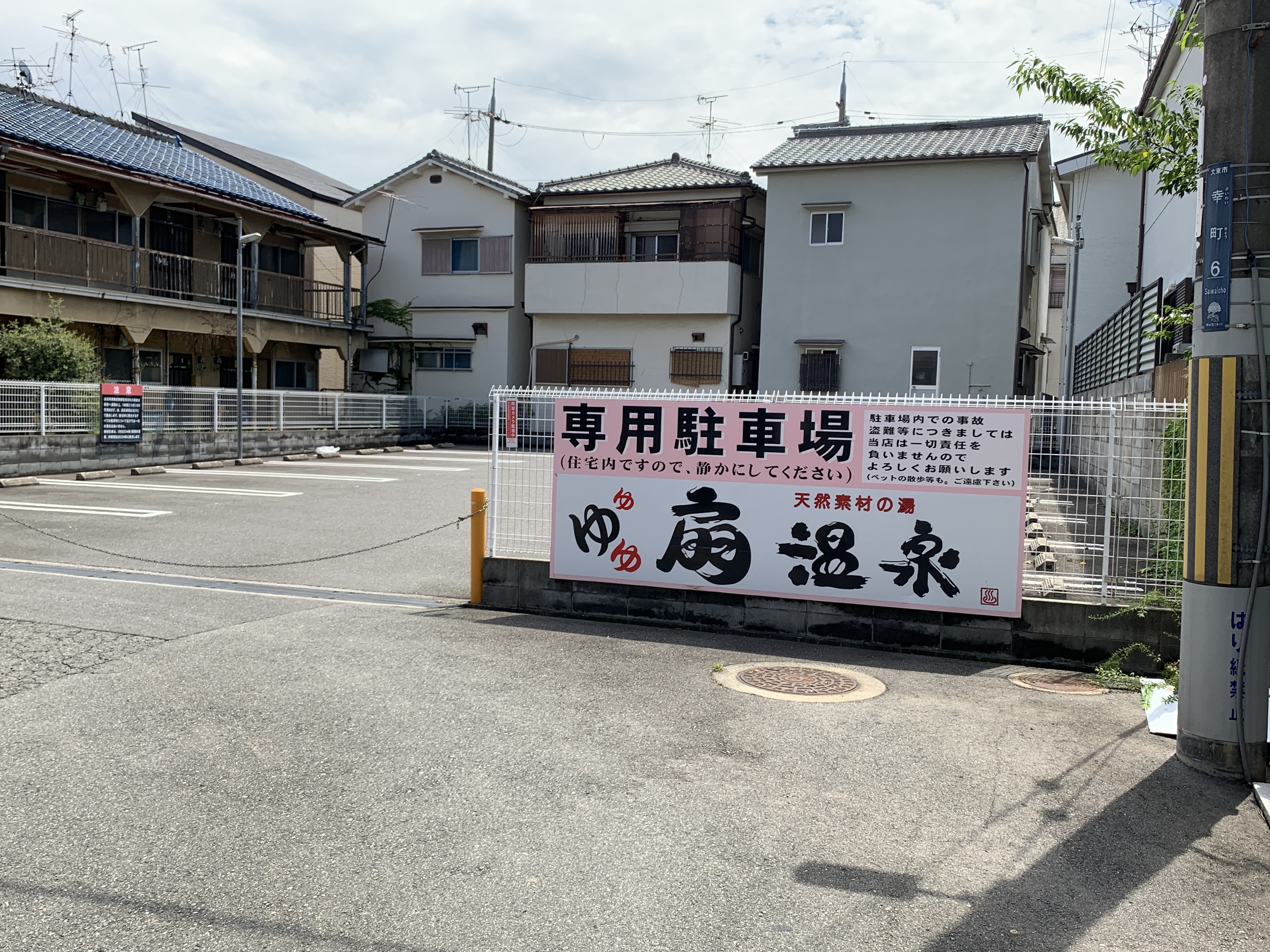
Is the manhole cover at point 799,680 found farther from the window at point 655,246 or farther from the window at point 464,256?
the window at point 464,256

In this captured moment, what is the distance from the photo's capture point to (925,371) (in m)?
25.2

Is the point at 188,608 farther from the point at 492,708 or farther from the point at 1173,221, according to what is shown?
the point at 1173,221

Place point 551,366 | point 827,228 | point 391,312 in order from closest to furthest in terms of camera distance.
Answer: point 827,228 < point 551,366 < point 391,312

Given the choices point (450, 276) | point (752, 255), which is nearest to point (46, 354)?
point (450, 276)

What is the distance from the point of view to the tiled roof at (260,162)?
105ft

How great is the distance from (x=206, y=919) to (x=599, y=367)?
26.6m

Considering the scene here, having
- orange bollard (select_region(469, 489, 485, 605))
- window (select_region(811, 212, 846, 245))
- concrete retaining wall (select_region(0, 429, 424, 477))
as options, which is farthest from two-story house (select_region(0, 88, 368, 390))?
orange bollard (select_region(469, 489, 485, 605))

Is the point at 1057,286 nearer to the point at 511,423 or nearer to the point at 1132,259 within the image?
the point at 1132,259

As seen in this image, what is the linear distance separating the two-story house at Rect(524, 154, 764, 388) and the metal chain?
17.0 meters

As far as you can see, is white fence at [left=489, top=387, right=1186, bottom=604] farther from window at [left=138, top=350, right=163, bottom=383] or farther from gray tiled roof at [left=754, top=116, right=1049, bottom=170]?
window at [left=138, top=350, right=163, bottom=383]

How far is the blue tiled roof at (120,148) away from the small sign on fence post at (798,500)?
56.4 ft

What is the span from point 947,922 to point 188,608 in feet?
21.1

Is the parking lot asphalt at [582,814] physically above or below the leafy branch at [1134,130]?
below

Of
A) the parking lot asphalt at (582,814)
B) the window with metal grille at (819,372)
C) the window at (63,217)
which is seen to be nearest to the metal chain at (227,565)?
the parking lot asphalt at (582,814)
